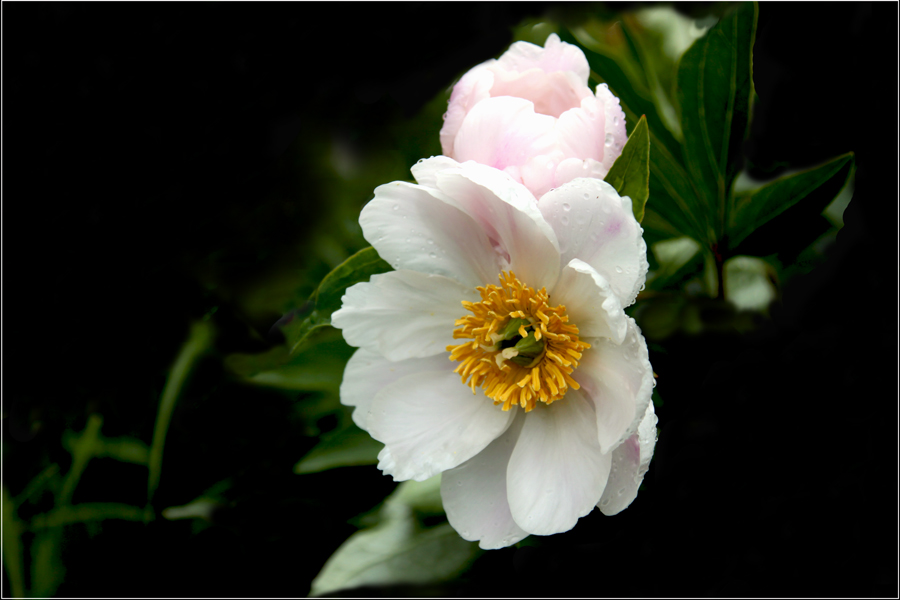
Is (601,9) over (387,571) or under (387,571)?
over

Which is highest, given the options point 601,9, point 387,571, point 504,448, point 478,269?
point 601,9

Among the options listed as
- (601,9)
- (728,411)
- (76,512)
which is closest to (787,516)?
(728,411)

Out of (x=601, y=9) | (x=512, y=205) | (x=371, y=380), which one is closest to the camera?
(x=512, y=205)

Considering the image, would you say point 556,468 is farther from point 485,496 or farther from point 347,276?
point 347,276

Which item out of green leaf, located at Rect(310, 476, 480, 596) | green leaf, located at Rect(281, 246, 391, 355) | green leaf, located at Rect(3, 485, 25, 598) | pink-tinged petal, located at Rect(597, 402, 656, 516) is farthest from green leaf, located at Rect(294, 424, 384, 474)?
green leaf, located at Rect(3, 485, 25, 598)

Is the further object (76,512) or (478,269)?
(76,512)

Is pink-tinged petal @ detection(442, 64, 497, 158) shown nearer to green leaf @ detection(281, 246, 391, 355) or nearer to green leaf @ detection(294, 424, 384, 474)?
green leaf @ detection(281, 246, 391, 355)

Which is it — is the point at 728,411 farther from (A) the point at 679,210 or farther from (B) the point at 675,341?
(A) the point at 679,210

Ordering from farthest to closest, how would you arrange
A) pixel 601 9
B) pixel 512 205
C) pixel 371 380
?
1. pixel 601 9
2. pixel 371 380
3. pixel 512 205

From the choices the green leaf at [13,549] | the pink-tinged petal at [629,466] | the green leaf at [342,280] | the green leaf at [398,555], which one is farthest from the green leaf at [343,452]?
the green leaf at [13,549]
